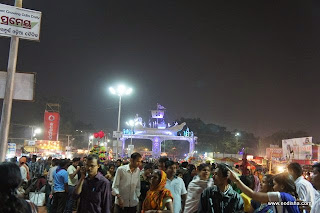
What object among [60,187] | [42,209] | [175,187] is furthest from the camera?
[42,209]

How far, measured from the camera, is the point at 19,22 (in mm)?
6988

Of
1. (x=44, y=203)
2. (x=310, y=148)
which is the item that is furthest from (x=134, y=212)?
(x=310, y=148)

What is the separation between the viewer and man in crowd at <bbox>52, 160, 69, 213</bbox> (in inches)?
356

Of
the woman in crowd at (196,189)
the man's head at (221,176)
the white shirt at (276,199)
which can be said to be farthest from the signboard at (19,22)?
the white shirt at (276,199)

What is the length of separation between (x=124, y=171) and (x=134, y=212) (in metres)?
0.91

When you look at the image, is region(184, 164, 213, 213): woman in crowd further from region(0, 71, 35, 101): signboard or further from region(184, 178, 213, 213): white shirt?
region(0, 71, 35, 101): signboard

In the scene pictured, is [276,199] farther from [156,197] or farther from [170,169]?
[170,169]

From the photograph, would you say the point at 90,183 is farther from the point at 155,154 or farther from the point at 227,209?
the point at 155,154

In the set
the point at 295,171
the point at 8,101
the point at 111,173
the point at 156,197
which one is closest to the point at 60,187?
the point at 111,173

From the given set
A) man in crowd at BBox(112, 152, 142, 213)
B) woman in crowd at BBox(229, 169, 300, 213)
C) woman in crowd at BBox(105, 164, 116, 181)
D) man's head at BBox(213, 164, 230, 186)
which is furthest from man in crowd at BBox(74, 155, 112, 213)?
woman in crowd at BBox(105, 164, 116, 181)

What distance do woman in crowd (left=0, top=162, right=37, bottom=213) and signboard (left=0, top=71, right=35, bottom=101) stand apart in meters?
4.61

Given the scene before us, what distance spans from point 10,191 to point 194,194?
355cm

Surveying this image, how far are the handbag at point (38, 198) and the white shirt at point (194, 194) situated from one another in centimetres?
892

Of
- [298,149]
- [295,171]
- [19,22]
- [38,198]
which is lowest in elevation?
[38,198]
